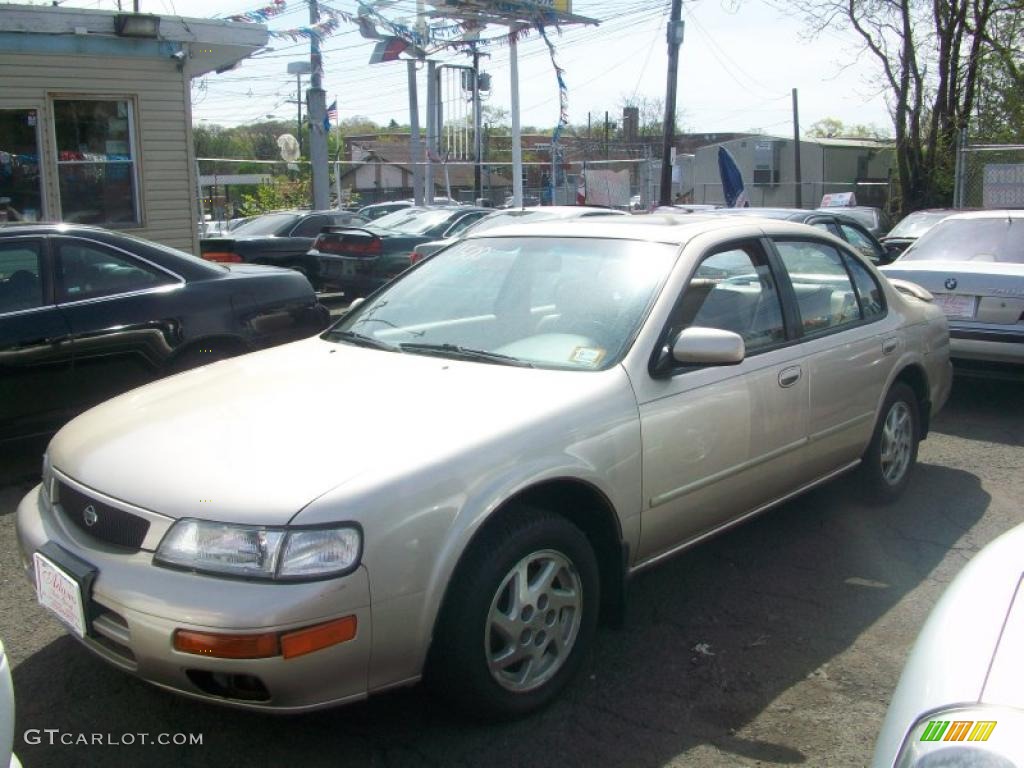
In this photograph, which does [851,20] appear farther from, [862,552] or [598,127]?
[598,127]

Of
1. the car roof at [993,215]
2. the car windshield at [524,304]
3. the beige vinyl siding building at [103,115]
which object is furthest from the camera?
the beige vinyl siding building at [103,115]

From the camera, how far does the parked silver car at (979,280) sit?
6.99 m

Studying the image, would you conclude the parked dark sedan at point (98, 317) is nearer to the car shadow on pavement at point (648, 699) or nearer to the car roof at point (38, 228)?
the car roof at point (38, 228)

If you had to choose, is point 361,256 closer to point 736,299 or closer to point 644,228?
point 644,228

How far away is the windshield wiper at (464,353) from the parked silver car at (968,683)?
5.71ft

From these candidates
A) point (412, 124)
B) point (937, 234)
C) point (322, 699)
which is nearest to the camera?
point (322, 699)

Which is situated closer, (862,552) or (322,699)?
(322,699)

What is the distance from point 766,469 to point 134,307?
386 cm

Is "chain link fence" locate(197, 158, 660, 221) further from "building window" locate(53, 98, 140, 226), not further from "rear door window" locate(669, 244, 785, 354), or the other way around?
"rear door window" locate(669, 244, 785, 354)

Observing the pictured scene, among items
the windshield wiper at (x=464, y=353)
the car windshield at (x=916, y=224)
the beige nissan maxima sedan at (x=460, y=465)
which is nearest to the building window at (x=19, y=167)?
the beige nissan maxima sedan at (x=460, y=465)

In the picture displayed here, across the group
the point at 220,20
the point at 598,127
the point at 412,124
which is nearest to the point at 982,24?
the point at 412,124

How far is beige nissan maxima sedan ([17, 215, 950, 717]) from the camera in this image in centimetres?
262

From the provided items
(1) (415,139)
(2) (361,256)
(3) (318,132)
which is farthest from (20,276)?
(1) (415,139)

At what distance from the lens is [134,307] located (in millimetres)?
5859
